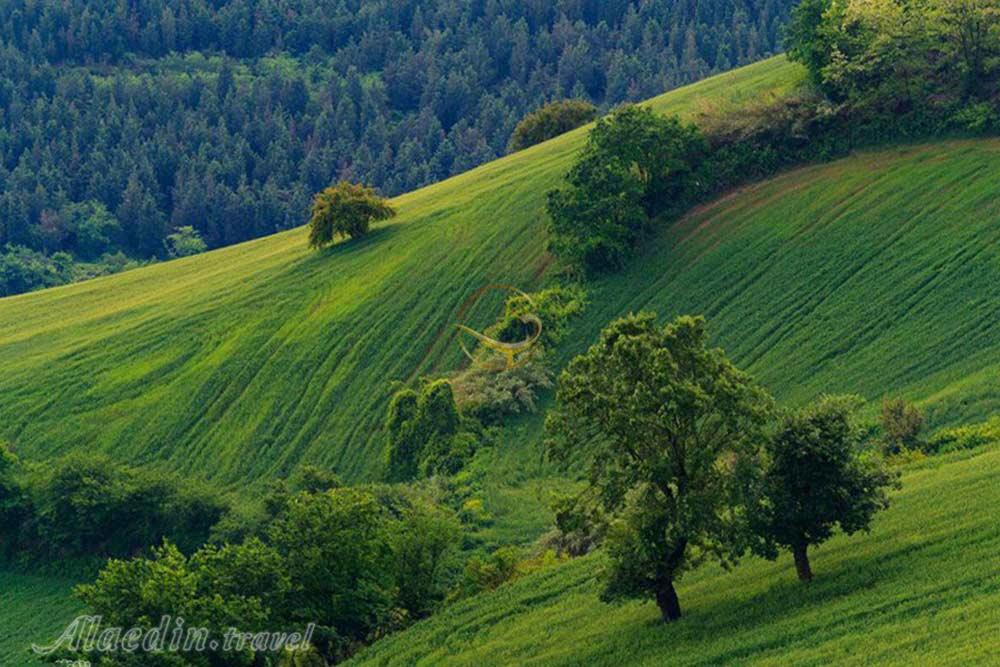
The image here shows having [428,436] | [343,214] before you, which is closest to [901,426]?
[428,436]

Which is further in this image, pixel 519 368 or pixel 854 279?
pixel 519 368

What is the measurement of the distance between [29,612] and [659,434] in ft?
149

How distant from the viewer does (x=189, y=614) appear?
5716 cm

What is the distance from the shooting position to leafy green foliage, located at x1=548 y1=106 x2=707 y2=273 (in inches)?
3767

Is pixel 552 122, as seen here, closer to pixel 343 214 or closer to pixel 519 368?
pixel 343 214

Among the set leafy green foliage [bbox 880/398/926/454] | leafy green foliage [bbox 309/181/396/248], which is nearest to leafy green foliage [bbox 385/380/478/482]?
leafy green foliage [bbox 880/398/926/454]

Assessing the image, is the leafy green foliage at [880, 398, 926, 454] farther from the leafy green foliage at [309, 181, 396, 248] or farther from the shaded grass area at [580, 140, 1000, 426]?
the leafy green foliage at [309, 181, 396, 248]

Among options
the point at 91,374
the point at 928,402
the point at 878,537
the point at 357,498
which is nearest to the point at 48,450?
the point at 91,374

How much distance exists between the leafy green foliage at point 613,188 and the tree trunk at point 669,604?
45698 millimetres

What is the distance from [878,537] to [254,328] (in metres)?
63.5

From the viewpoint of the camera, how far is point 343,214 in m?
117

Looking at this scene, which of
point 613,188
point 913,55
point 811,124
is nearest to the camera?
point 613,188

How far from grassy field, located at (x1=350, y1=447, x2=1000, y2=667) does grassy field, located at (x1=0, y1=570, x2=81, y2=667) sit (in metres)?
24.4

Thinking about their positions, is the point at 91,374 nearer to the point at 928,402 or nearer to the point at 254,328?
the point at 254,328
